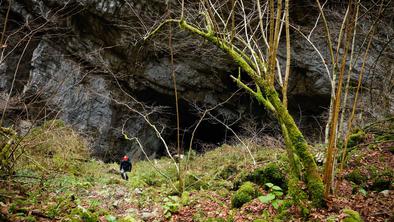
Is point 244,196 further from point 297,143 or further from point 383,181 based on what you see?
point 383,181

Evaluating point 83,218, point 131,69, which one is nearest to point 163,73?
point 131,69

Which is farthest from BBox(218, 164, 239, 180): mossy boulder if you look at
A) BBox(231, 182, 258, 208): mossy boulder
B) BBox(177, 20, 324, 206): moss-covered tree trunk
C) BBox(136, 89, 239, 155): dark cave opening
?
BBox(136, 89, 239, 155): dark cave opening

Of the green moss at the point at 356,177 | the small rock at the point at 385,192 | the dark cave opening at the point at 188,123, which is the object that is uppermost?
the small rock at the point at 385,192

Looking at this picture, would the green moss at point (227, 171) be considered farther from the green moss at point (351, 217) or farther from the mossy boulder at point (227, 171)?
the green moss at point (351, 217)

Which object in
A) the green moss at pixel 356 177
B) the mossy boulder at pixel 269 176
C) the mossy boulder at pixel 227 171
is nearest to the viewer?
the green moss at pixel 356 177

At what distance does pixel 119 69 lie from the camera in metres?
17.2

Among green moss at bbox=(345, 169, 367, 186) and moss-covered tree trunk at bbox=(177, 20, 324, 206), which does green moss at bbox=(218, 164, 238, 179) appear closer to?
green moss at bbox=(345, 169, 367, 186)

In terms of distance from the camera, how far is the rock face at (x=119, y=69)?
1448cm

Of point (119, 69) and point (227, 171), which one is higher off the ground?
point (119, 69)

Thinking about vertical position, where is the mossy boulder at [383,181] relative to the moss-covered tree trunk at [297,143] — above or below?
below

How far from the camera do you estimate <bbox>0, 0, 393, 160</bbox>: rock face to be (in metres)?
14.5

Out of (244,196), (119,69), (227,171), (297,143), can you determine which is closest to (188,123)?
(119,69)

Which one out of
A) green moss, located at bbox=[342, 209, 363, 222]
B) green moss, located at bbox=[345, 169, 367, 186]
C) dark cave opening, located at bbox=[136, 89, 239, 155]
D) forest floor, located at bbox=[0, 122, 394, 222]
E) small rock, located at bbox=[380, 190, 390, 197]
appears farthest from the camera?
dark cave opening, located at bbox=[136, 89, 239, 155]

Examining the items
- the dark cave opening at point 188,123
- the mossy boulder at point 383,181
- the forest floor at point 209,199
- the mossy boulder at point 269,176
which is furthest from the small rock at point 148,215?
the dark cave opening at point 188,123
